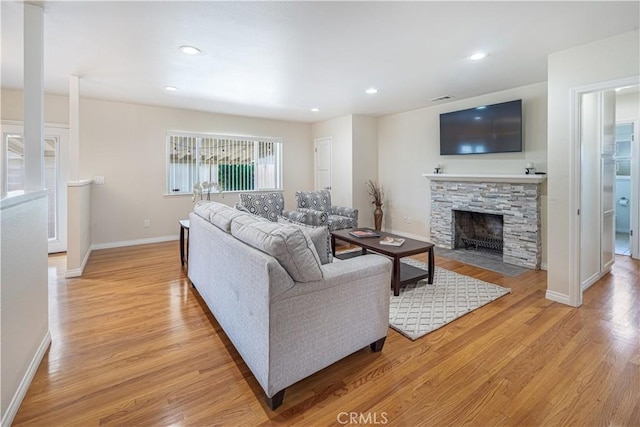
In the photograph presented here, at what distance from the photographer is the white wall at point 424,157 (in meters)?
4.06

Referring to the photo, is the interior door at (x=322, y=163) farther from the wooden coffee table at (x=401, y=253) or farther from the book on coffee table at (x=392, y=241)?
the book on coffee table at (x=392, y=241)

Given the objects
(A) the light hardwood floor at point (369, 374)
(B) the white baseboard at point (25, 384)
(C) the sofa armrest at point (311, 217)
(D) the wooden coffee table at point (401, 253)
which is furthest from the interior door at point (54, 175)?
(D) the wooden coffee table at point (401, 253)

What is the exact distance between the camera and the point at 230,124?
244 inches

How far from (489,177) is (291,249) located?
380 centimetres

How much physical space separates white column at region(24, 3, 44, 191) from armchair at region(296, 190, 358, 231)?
10.7 ft

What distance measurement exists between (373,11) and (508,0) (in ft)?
2.98

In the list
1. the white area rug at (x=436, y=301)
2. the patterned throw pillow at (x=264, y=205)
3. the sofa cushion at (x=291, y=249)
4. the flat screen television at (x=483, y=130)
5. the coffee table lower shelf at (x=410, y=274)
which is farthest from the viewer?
the patterned throw pillow at (x=264, y=205)

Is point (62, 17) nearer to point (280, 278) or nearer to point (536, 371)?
point (280, 278)

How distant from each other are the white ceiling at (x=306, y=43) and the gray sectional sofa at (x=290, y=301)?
5.27 ft

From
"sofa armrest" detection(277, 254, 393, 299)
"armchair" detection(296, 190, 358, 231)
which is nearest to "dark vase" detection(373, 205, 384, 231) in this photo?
"armchair" detection(296, 190, 358, 231)

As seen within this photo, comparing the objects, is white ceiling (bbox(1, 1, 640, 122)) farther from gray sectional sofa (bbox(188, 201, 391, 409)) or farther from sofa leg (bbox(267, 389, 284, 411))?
sofa leg (bbox(267, 389, 284, 411))

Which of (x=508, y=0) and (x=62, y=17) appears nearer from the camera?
(x=508, y=0)

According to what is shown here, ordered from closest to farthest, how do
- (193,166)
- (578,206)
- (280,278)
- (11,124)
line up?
(280,278) < (578,206) < (11,124) < (193,166)

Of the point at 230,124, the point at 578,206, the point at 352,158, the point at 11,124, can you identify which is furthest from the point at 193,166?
the point at 578,206
